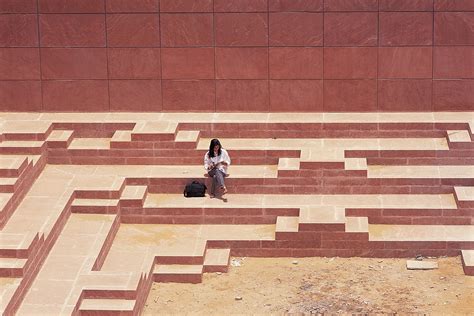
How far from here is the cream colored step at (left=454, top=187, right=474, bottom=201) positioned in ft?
50.9

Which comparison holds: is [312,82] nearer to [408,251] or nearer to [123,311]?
[408,251]

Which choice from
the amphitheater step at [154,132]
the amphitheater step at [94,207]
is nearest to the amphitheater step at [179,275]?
the amphitheater step at [94,207]

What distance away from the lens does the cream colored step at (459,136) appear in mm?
16672

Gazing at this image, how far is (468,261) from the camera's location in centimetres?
1465

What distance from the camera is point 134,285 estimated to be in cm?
1368

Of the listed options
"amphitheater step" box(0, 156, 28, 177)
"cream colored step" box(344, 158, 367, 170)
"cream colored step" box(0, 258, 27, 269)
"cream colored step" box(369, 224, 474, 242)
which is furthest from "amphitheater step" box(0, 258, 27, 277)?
"cream colored step" box(344, 158, 367, 170)

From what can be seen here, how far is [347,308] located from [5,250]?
171 inches

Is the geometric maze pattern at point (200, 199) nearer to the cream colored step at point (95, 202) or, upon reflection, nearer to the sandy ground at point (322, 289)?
the cream colored step at point (95, 202)

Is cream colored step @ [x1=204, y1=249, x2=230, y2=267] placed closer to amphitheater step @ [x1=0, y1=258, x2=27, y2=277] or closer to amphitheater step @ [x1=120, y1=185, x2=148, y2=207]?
amphitheater step @ [x1=120, y1=185, x2=148, y2=207]

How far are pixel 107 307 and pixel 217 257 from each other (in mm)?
2127

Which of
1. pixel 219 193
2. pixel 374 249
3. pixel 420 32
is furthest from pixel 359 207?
pixel 420 32

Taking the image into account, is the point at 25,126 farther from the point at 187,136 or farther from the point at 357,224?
the point at 357,224

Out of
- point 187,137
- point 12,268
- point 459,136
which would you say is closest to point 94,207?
point 187,137

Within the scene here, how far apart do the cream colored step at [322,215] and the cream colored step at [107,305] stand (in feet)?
9.72
